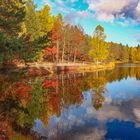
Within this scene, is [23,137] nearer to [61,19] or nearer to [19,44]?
[19,44]

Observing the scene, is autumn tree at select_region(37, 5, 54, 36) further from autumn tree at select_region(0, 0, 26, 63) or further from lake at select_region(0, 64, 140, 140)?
lake at select_region(0, 64, 140, 140)

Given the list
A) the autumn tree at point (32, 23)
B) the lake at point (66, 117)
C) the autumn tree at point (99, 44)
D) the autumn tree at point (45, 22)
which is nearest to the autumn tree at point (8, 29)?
the lake at point (66, 117)

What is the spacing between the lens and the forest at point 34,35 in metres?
21.4

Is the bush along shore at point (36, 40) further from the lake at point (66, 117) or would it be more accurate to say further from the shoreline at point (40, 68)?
the lake at point (66, 117)

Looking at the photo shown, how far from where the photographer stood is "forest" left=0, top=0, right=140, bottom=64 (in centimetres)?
2141

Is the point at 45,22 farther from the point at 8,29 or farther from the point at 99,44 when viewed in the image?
the point at 8,29

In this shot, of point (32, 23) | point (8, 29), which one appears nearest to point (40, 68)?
point (32, 23)

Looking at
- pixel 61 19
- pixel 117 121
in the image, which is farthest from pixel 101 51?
pixel 117 121

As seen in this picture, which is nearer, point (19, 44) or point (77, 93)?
point (19, 44)

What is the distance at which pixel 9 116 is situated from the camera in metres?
18.0

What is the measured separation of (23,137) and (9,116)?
4783mm

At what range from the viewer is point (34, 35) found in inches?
2366

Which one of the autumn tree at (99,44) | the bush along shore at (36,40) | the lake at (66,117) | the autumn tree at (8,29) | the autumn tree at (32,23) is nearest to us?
the lake at (66,117)

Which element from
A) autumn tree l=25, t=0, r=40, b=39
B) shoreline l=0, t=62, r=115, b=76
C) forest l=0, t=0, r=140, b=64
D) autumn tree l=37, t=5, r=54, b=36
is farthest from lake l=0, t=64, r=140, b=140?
autumn tree l=37, t=5, r=54, b=36
